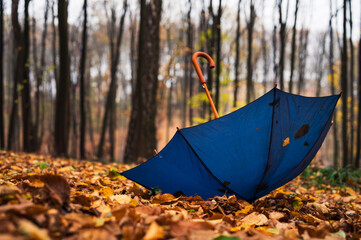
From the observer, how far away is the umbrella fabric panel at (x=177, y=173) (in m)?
1.92

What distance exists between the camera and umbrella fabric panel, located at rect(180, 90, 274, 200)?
181cm

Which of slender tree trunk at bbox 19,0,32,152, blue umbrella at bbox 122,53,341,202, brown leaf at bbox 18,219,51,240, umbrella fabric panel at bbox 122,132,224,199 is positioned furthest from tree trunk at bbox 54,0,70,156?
brown leaf at bbox 18,219,51,240

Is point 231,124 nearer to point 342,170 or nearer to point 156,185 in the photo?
point 156,185

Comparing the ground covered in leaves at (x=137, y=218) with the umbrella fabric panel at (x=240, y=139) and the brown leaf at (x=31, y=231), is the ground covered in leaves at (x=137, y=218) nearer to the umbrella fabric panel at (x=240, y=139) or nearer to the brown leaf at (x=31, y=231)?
the brown leaf at (x=31, y=231)

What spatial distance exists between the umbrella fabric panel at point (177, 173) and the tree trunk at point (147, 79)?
347 cm

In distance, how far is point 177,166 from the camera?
1975mm

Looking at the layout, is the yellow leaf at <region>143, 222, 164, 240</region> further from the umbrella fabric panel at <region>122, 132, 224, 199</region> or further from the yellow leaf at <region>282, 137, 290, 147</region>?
the yellow leaf at <region>282, 137, 290, 147</region>

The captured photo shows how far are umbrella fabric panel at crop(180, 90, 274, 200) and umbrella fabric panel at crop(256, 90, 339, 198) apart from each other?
0.21 ft

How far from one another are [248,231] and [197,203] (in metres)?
0.67

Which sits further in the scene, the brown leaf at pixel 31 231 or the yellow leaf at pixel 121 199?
the yellow leaf at pixel 121 199

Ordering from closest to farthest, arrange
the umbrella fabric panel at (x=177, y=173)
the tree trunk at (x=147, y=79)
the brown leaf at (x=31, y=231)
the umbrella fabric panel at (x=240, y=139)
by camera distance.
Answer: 1. the brown leaf at (x=31, y=231)
2. the umbrella fabric panel at (x=240, y=139)
3. the umbrella fabric panel at (x=177, y=173)
4. the tree trunk at (x=147, y=79)

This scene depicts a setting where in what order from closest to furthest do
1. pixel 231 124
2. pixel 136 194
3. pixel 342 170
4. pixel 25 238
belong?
1. pixel 25 238
2. pixel 231 124
3. pixel 136 194
4. pixel 342 170

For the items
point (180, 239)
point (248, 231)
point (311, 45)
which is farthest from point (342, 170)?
point (311, 45)

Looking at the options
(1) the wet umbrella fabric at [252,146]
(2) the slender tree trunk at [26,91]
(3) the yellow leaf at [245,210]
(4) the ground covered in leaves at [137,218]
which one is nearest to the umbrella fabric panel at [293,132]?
(1) the wet umbrella fabric at [252,146]
